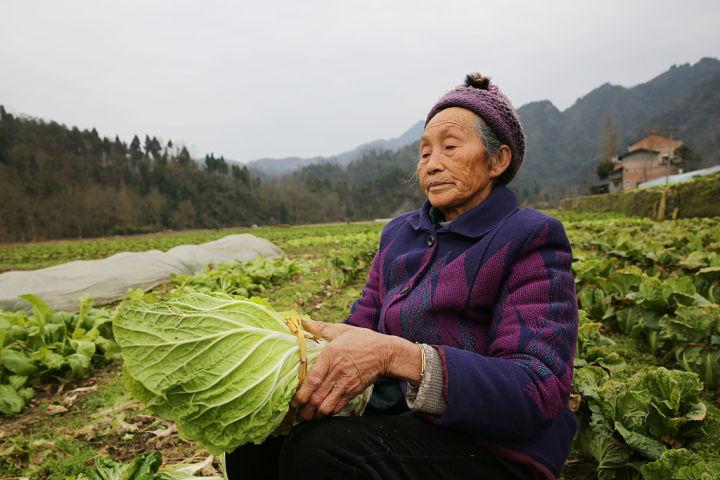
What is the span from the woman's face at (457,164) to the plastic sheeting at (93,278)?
28.1ft

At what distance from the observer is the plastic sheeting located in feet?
27.0

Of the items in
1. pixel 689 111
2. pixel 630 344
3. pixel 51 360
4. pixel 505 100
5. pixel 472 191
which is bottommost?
pixel 630 344

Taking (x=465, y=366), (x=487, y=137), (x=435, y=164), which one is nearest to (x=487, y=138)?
(x=487, y=137)

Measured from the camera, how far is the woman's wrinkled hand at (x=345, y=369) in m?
1.39

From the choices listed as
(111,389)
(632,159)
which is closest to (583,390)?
(111,389)

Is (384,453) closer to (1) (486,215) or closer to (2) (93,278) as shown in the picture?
(1) (486,215)

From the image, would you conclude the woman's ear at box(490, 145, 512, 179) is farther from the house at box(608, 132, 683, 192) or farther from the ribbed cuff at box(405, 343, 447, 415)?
the house at box(608, 132, 683, 192)

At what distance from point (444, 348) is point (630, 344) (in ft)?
14.0

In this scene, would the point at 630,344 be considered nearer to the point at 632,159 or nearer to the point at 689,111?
the point at 632,159

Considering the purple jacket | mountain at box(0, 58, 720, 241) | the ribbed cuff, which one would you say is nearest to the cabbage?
the ribbed cuff

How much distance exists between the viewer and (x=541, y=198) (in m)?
84.4

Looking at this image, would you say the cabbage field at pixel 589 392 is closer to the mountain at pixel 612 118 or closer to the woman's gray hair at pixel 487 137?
the woman's gray hair at pixel 487 137

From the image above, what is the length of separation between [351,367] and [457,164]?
106cm

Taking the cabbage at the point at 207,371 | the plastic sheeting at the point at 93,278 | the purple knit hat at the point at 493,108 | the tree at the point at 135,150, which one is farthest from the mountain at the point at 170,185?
the cabbage at the point at 207,371
